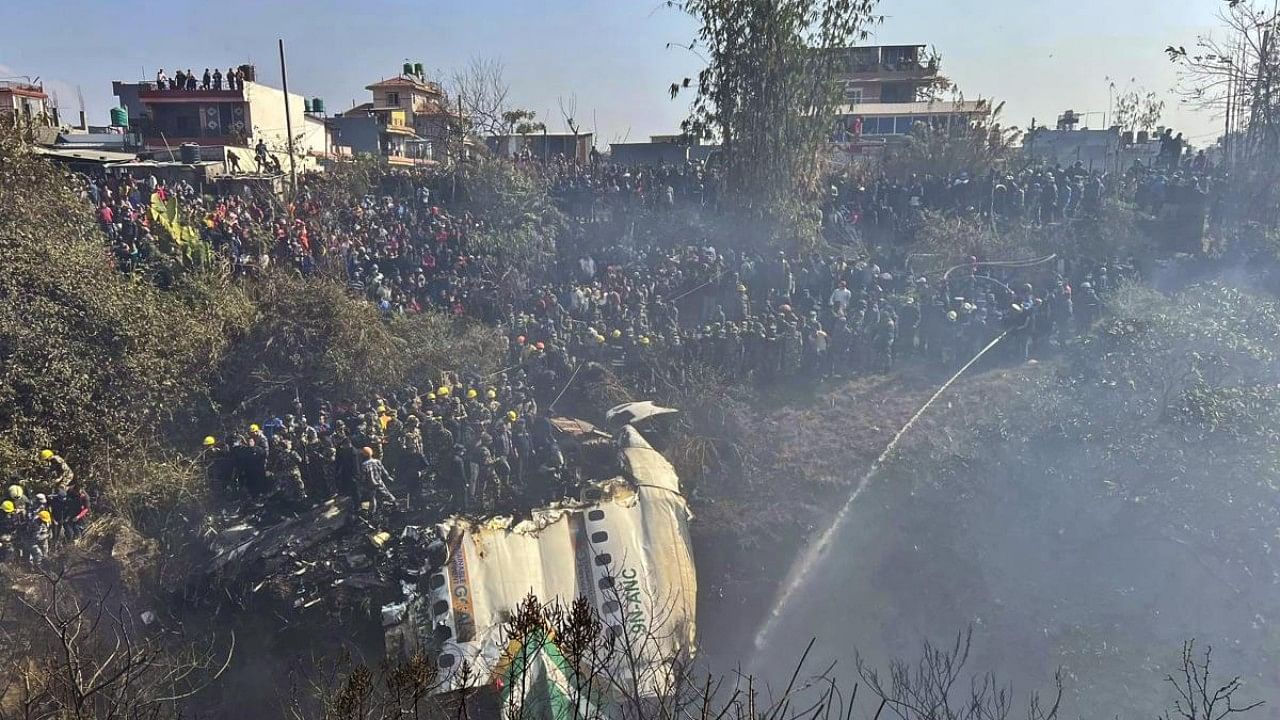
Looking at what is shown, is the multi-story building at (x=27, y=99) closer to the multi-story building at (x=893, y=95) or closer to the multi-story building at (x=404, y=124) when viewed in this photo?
the multi-story building at (x=404, y=124)

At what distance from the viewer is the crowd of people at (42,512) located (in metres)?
12.7

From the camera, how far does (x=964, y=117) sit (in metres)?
33.3

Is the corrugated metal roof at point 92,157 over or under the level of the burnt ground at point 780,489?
over

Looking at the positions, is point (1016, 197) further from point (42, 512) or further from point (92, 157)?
point (92, 157)

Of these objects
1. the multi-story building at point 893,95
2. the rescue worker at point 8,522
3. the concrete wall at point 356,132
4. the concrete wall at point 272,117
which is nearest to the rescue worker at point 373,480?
the rescue worker at point 8,522

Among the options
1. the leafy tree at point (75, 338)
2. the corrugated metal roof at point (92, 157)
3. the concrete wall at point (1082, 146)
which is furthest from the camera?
the concrete wall at point (1082, 146)

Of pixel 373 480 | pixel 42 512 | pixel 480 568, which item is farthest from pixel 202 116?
pixel 480 568

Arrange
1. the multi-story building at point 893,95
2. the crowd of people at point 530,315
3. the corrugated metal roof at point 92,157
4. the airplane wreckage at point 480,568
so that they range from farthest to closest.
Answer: the multi-story building at point 893,95 → the corrugated metal roof at point 92,157 → the crowd of people at point 530,315 → the airplane wreckage at point 480,568

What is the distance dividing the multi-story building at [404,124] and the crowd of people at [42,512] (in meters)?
16.0

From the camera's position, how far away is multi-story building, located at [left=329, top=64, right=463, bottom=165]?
30234mm

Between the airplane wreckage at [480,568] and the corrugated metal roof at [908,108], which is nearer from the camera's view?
the airplane wreckage at [480,568]

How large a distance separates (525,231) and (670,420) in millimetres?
8914

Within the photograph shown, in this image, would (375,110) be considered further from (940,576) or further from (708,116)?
(940,576)

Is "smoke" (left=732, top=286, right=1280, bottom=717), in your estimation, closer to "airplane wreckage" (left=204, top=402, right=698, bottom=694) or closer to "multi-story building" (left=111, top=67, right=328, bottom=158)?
"airplane wreckage" (left=204, top=402, right=698, bottom=694)
